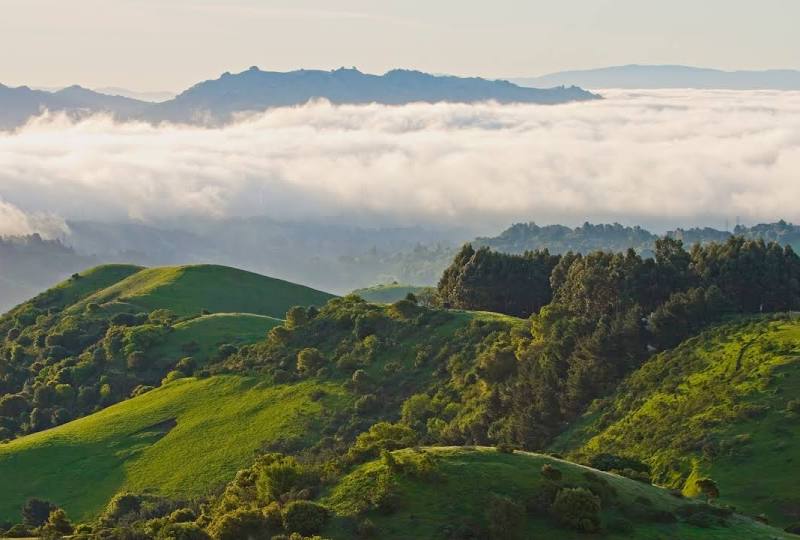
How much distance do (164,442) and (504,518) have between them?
90533 mm

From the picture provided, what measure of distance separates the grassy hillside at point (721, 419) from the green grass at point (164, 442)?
42.2m

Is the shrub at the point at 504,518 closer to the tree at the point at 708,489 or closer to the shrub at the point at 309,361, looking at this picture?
the tree at the point at 708,489

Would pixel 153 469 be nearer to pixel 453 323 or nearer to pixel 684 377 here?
pixel 453 323

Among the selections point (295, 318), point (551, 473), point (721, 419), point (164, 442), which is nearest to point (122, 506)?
point (164, 442)

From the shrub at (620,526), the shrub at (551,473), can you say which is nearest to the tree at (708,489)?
the shrub at (551,473)

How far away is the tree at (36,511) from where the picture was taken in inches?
4963

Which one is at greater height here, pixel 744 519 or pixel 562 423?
pixel 744 519

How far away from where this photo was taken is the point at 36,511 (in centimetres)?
12794

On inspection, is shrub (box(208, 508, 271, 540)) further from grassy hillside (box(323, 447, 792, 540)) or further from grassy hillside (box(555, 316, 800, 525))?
grassy hillside (box(555, 316, 800, 525))

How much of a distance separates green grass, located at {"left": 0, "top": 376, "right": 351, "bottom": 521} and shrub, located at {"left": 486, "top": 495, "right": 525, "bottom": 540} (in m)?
67.5

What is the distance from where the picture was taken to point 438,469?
70938 mm


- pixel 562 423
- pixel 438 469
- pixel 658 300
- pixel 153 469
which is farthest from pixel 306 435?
pixel 438 469

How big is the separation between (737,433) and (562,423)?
1298 inches

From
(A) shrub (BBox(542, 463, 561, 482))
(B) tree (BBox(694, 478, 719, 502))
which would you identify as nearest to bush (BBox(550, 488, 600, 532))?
(A) shrub (BBox(542, 463, 561, 482))
